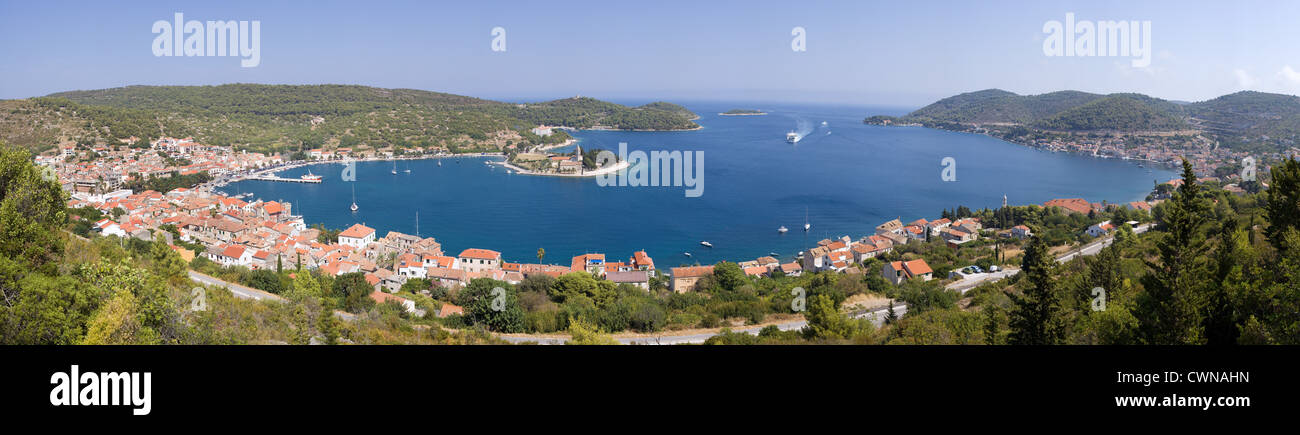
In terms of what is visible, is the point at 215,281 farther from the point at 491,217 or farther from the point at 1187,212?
the point at 491,217

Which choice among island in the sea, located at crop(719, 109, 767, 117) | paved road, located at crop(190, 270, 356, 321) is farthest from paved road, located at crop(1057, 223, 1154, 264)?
island in the sea, located at crop(719, 109, 767, 117)

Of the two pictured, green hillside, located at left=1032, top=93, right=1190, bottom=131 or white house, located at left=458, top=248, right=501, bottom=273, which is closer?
white house, located at left=458, top=248, right=501, bottom=273

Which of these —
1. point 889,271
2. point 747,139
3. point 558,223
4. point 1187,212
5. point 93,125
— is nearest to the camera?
point 1187,212

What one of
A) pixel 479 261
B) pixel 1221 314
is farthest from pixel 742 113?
pixel 1221 314

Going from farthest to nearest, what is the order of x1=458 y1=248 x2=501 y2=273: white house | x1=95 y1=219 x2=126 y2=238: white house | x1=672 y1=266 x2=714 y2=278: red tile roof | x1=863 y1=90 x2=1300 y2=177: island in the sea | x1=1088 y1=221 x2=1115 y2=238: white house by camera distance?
x1=863 y1=90 x2=1300 y2=177: island in the sea
x1=1088 y1=221 x2=1115 y2=238: white house
x1=458 y1=248 x2=501 y2=273: white house
x1=95 y1=219 x2=126 y2=238: white house
x1=672 y1=266 x2=714 y2=278: red tile roof

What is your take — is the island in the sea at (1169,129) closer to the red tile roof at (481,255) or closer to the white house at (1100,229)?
the white house at (1100,229)

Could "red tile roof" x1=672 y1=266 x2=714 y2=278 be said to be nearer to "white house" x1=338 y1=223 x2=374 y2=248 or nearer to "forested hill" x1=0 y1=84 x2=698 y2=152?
"white house" x1=338 y1=223 x2=374 y2=248
